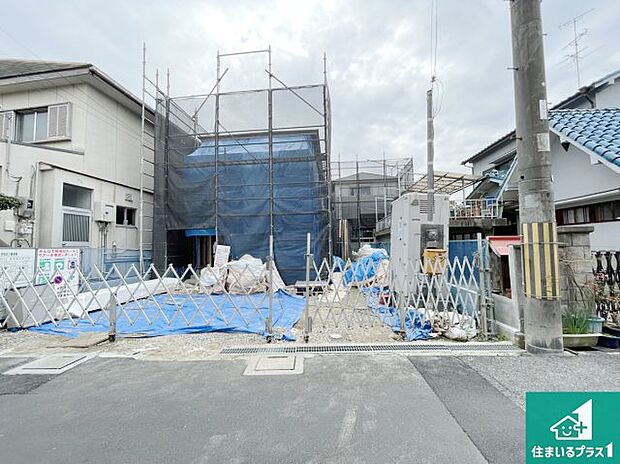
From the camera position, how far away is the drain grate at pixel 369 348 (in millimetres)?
4129

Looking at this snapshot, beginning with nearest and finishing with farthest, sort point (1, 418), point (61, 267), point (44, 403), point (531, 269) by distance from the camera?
point (1, 418) < point (44, 403) < point (531, 269) < point (61, 267)

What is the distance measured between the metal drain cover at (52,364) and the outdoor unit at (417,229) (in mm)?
5670

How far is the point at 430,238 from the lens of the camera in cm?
691

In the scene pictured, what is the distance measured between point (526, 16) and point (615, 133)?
4.71 m

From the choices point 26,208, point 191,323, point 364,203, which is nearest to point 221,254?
point 191,323

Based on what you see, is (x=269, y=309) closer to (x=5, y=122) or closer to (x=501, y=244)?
(x=501, y=244)

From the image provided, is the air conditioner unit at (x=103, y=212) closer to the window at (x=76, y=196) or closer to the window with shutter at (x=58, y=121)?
the window at (x=76, y=196)

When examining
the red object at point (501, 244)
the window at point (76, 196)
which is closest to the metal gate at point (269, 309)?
the red object at point (501, 244)

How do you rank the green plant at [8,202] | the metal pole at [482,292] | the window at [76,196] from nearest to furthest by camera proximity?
1. the metal pole at [482,292]
2. the green plant at [8,202]
3. the window at [76,196]

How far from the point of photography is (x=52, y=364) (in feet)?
12.6

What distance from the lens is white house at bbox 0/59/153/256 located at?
29.9ft

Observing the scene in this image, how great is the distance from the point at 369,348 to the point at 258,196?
25.9 feet

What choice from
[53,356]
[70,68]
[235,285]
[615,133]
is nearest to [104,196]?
[70,68]

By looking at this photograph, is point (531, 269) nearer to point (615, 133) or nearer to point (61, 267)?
point (615, 133)
